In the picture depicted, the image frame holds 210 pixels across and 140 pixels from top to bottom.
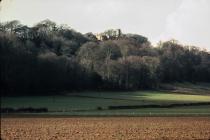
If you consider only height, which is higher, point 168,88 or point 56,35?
point 56,35

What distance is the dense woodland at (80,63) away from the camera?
94500 mm

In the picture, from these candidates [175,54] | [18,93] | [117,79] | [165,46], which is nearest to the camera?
[18,93]

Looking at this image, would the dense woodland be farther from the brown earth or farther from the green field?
the brown earth

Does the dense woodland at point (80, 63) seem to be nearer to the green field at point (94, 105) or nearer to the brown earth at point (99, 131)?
the green field at point (94, 105)

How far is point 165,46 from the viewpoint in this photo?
18300 centimetres

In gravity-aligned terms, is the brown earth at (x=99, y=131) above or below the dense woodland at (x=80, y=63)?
below

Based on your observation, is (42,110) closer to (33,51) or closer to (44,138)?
(44,138)

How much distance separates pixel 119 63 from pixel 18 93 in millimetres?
45068

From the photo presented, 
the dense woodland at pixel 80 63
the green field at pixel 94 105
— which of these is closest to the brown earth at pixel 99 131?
the green field at pixel 94 105

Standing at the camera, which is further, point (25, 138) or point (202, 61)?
point (202, 61)

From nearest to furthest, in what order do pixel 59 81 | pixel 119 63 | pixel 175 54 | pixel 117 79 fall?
pixel 59 81
pixel 117 79
pixel 119 63
pixel 175 54

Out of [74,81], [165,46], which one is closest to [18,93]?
[74,81]

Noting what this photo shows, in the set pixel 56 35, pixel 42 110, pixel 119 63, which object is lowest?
pixel 42 110

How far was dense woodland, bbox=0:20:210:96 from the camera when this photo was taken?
94.5 m
